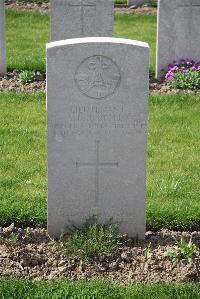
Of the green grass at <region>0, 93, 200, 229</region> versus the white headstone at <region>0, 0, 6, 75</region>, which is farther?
the white headstone at <region>0, 0, 6, 75</region>

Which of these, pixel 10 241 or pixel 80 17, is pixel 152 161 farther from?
pixel 80 17

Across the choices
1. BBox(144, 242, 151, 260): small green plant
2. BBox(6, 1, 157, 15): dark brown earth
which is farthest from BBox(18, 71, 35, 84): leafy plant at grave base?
BBox(6, 1, 157, 15): dark brown earth

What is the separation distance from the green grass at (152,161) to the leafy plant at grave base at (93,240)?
20.0 inches

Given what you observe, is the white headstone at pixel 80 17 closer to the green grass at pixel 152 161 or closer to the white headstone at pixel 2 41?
the white headstone at pixel 2 41

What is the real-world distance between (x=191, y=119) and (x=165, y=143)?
3.04 ft

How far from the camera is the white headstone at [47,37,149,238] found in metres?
5.18

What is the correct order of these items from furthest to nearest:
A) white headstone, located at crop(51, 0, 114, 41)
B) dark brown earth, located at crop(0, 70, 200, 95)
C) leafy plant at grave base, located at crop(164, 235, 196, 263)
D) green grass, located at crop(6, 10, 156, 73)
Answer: green grass, located at crop(6, 10, 156, 73), white headstone, located at crop(51, 0, 114, 41), dark brown earth, located at crop(0, 70, 200, 95), leafy plant at grave base, located at crop(164, 235, 196, 263)

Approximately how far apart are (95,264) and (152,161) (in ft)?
7.53

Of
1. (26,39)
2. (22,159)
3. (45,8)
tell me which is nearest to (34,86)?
(22,159)

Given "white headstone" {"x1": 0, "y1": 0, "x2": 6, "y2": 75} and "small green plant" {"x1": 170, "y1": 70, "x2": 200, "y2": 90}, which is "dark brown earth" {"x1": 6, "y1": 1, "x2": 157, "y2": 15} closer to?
"white headstone" {"x1": 0, "y1": 0, "x2": 6, "y2": 75}

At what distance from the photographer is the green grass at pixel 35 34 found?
11.1m

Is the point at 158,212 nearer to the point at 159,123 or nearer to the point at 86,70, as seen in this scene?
the point at 86,70

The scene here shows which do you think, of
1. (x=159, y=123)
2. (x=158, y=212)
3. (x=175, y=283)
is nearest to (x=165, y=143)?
(x=159, y=123)

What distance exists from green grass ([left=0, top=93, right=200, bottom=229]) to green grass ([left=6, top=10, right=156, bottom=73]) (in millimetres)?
1800
